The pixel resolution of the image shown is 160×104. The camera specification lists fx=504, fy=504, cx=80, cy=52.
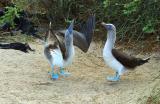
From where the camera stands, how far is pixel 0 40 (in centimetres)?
809

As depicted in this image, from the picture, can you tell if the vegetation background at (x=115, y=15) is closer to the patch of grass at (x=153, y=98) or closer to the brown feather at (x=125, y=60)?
the patch of grass at (x=153, y=98)

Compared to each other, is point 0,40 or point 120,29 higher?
point 120,29

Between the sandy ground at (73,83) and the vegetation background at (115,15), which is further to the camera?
the vegetation background at (115,15)

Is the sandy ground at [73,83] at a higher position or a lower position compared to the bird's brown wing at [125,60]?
lower

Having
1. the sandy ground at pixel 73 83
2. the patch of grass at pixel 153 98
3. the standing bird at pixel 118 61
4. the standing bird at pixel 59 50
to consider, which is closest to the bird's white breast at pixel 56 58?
the standing bird at pixel 59 50

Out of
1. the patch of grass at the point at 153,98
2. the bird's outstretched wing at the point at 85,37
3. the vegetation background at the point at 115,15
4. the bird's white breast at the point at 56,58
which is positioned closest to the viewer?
the patch of grass at the point at 153,98

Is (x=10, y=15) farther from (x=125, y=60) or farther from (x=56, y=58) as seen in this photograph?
(x=125, y=60)

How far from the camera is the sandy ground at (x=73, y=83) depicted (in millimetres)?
5406

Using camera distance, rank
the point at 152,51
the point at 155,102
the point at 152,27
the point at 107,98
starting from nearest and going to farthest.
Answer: the point at 155,102 → the point at 107,98 → the point at 152,27 → the point at 152,51

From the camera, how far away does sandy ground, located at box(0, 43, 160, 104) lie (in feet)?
17.7

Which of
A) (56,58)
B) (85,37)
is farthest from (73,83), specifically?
(85,37)

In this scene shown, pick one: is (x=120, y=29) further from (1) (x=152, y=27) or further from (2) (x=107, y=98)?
(2) (x=107, y=98)

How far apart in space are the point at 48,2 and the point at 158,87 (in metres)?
3.78

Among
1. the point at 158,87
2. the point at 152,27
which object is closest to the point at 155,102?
the point at 158,87
